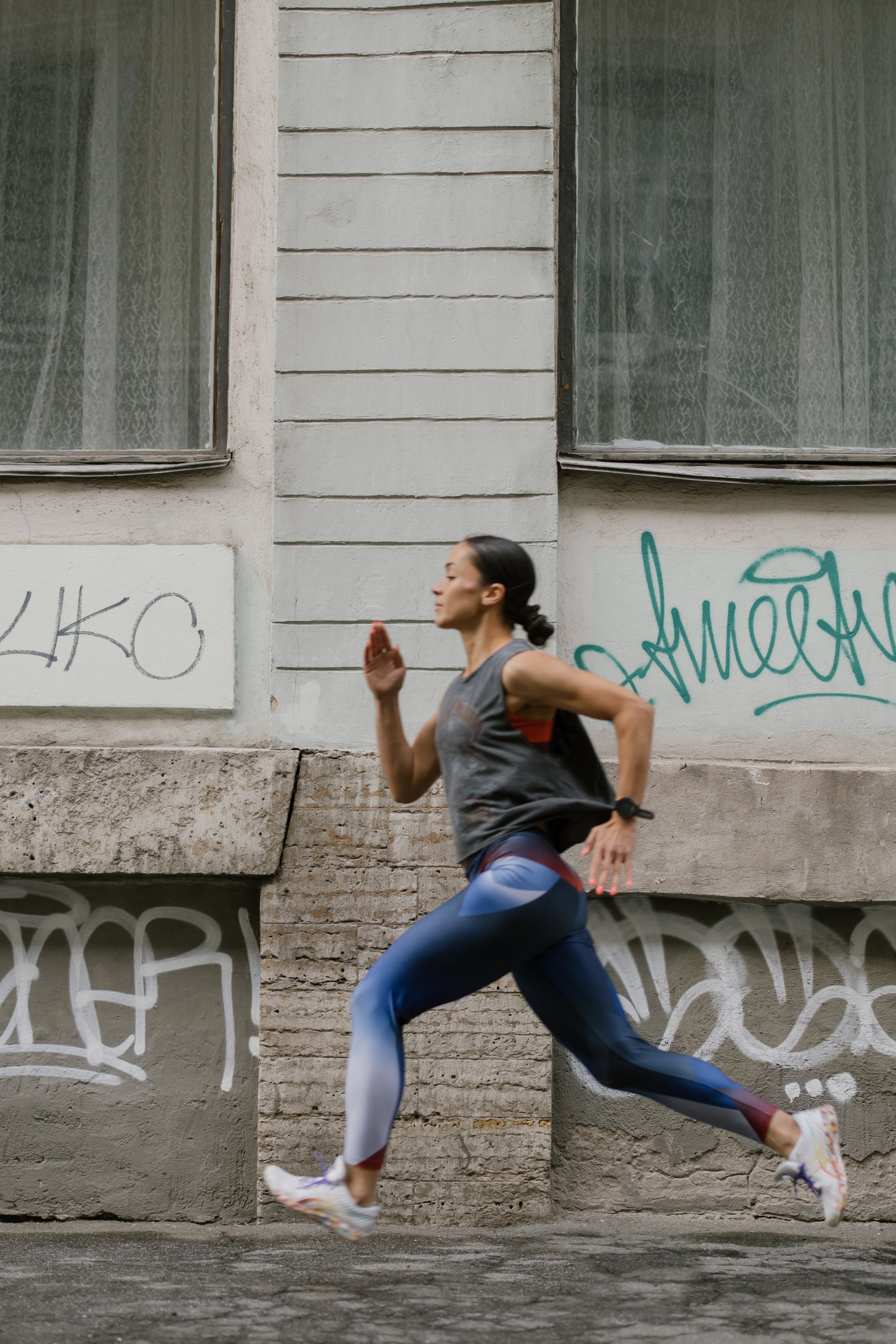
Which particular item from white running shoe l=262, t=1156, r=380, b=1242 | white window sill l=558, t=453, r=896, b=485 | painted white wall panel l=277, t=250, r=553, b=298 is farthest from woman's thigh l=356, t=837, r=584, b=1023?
painted white wall panel l=277, t=250, r=553, b=298

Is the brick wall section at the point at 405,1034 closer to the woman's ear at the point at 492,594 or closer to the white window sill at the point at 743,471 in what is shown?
the white window sill at the point at 743,471

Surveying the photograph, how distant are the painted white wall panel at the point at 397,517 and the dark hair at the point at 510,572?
1.50m

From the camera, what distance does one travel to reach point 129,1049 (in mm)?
5105

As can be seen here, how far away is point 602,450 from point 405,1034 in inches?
86.5

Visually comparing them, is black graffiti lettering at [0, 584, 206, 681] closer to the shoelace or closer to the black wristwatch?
the black wristwatch

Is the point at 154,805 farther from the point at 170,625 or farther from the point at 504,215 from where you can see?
the point at 504,215

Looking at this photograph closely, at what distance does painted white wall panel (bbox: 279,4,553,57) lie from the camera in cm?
→ 520

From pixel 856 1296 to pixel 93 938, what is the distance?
2823mm

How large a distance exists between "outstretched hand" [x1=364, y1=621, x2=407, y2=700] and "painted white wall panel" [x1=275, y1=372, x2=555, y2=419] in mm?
1737

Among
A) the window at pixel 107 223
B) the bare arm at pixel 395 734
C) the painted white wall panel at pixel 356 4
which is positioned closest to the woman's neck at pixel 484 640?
the bare arm at pixel 395 734

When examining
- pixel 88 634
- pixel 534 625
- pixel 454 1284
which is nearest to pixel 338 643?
pixel 88 634

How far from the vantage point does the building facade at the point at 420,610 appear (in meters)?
4.96

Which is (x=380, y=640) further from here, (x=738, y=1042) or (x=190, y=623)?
(x=738, y=1042)

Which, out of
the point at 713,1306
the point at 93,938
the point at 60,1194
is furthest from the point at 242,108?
the point at 713,1306
